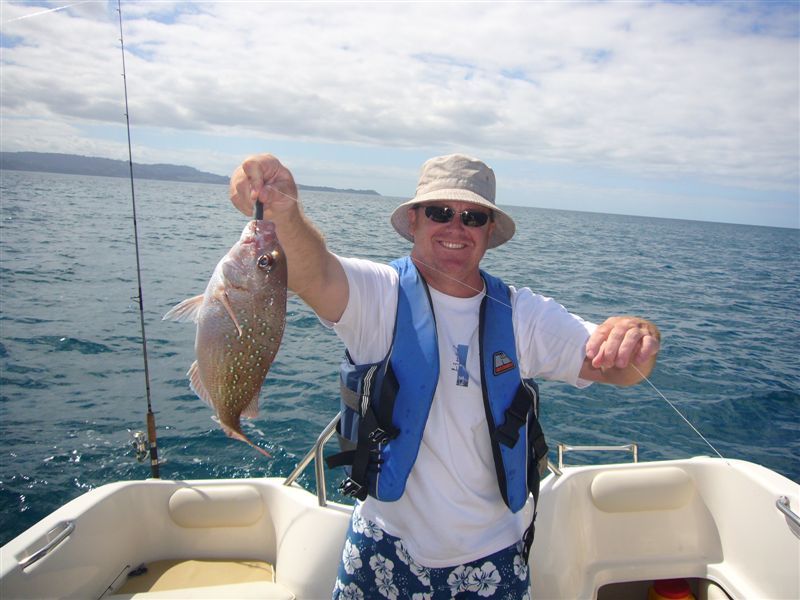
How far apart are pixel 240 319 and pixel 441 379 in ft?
3.29

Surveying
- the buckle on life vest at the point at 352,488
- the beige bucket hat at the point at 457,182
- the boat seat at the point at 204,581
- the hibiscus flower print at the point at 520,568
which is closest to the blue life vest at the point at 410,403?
the buckle on life vest at the point at 352,488

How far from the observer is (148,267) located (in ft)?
56.4

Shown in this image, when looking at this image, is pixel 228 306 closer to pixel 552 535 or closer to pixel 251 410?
pixel 251 410

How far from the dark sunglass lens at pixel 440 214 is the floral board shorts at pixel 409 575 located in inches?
61.8

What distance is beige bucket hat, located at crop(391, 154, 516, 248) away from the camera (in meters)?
2.79

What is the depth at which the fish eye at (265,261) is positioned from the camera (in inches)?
86.4

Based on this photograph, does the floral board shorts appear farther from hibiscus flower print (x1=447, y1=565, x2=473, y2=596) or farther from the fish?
the fish

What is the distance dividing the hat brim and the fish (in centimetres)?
92

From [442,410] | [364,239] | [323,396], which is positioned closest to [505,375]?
[442,410]

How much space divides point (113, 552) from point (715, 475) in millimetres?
4443

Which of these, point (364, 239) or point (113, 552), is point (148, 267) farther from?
point (113, 552)

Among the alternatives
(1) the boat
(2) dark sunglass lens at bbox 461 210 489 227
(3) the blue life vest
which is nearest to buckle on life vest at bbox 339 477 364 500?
(3) the blue life vest

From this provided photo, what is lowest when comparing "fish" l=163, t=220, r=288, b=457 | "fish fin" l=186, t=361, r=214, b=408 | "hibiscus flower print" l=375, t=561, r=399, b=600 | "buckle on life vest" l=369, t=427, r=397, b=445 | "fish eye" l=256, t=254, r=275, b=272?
"hibiscus flower print" l=375, t=561, r=399, b=600

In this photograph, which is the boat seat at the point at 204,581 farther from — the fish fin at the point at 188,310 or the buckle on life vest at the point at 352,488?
the fish fin at the point at 188,310
